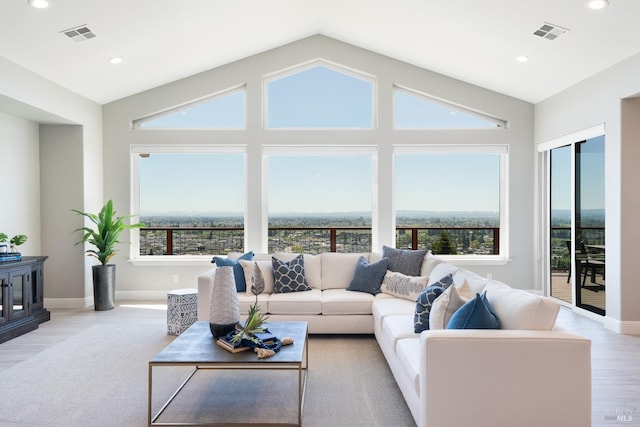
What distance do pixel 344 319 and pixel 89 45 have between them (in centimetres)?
386

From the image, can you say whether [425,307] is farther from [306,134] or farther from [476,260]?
[306,134]

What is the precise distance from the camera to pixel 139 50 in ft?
17.2

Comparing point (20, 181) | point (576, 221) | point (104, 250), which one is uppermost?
point (20, 181)

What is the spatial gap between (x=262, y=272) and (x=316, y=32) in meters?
3.55

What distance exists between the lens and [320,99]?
6633 millimetres

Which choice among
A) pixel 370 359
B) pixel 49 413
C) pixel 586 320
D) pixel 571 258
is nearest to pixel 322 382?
pixel 370 359

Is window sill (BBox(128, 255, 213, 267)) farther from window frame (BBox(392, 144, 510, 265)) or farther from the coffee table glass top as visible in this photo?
the coffee table glass top

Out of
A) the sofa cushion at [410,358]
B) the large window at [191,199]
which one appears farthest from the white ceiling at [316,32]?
the sofa cushion at [410,358]

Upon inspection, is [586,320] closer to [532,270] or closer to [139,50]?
[532,270]

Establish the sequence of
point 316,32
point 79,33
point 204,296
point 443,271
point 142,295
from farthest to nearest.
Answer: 1. point 142,295
2. point 316,32
3. point 79,33
4. point 204,296
5. point 443,271

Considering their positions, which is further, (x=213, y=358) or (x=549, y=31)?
(x=549, y=31)

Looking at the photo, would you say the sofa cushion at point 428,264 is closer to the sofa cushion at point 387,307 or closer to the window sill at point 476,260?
the sofa cushion at point 387,307

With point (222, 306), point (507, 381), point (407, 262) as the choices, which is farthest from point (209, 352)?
point (407, 262)

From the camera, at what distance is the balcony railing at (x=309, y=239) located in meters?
6.71
